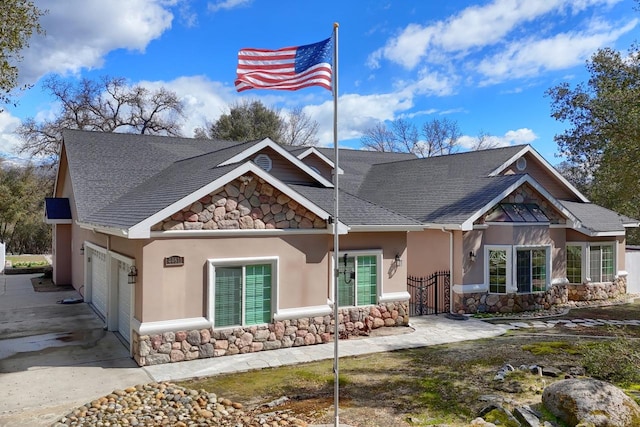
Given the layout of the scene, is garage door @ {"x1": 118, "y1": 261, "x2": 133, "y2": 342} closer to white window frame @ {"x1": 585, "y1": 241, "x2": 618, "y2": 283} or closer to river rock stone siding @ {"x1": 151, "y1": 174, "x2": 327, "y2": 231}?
river rock stone siding @ {"x1": 151, "y1": 174, "x2": 327, "y2": 231}

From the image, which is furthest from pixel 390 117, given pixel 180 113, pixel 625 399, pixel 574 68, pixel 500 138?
pixel 625 399

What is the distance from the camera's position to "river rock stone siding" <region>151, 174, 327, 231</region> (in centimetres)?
1044

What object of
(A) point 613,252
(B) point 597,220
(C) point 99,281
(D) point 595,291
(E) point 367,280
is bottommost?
(D) point 595,291

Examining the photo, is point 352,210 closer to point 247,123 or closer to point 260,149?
point 260,149

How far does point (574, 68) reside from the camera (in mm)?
18266

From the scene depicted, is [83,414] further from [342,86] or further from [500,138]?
[500,138]

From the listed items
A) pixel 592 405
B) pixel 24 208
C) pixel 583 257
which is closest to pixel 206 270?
pixel 592 405

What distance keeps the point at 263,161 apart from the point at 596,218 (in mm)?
15124

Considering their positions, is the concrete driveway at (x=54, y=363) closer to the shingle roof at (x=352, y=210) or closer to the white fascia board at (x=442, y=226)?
the shingle roof at (x=352, y=210)

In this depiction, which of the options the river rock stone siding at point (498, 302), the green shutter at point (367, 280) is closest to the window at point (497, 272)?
the river rock stone siding at point (498, 302)

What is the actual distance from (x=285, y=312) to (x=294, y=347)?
0.95 meters

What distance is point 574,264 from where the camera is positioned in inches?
741

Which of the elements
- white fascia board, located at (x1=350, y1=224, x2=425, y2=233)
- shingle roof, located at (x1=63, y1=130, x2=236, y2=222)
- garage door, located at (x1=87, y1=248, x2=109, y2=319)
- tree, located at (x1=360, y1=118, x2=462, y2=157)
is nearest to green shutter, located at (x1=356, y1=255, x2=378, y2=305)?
white fascia board, located at (x1=350, y1=224, x2=425, y2=233)

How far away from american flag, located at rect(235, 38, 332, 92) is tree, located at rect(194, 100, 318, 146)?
→ 3056cm
